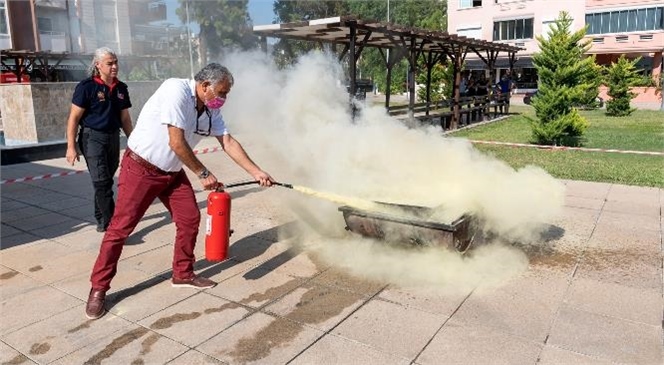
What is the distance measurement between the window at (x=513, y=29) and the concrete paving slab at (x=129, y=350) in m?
38.1

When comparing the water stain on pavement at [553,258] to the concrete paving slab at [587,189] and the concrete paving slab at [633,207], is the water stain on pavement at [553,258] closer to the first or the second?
the concrete paving slab at [633,207]

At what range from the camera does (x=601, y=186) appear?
24.2 feet

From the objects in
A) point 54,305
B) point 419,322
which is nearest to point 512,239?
point 419,322

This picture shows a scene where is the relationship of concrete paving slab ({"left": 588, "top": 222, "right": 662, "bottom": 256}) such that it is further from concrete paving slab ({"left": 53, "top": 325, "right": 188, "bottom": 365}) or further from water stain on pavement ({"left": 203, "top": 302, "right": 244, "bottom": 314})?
concrete paving slab ({"left": 53, "top": 325, "right": 188, "bottom": 365})

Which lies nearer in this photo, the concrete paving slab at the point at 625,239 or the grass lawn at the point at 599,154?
the concrete paving slab at the point at 625,239

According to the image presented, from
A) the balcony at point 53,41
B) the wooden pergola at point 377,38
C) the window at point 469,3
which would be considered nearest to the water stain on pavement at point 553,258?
the wooden pergola at point 377,38

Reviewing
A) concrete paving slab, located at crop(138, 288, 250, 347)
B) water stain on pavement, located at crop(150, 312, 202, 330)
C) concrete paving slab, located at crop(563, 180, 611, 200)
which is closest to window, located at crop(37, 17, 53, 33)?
concrete paving slab, located at crop(563, 180, 611, 200)

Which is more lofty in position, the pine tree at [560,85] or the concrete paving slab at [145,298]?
the pine tree at [560,85]

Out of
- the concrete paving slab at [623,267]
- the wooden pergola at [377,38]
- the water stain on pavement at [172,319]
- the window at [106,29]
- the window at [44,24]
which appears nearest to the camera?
the water stain on pavement at [172,319]

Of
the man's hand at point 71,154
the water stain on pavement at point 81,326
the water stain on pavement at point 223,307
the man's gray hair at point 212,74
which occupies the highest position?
the man's gray hair at point 212,74

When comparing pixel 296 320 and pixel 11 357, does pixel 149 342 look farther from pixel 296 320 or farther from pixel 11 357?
pixel 296 320

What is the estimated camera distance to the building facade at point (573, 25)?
31719 mm

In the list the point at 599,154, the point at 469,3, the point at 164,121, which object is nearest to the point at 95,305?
the point at 164,121

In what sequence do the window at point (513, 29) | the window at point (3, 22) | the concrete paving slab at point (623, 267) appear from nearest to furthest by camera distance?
the concrete paving slab at point (623, 267), the window at point (3, 22), the window at point (513, 29)
